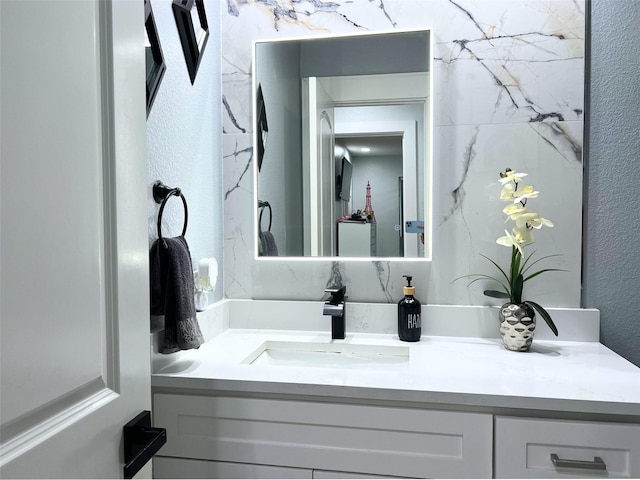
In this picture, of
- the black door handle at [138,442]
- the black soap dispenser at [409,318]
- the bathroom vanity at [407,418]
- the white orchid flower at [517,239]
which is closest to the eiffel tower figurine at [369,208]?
the black soap dispenser at [409,318]

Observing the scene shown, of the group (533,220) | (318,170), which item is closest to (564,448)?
(533,220)

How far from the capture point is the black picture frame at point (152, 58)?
1.11 meters

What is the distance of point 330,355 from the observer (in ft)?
4.65

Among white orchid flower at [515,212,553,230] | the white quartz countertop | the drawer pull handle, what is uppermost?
white orchid flower at [515,212,553,230]

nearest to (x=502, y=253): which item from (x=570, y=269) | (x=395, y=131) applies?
(x=570, y=269)

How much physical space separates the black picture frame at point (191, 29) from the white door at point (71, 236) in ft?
1.96

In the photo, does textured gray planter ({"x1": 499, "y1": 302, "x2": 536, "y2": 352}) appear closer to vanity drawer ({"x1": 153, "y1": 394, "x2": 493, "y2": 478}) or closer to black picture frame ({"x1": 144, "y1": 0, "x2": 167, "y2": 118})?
vanity drawer ({"x1": 153, "y1": 394, "x2": 493, "y2": 478})

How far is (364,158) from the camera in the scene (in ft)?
4.99

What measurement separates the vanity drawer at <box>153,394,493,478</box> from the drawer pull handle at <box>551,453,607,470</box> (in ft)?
0.45

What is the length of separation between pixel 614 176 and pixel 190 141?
1343mm

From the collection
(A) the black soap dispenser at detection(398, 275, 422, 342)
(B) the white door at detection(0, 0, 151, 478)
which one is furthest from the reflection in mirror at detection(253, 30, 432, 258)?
(B) the white door at detection(0, 0, 151, 478)

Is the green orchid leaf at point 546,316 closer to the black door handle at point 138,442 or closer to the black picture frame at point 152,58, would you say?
the black door handle at point 138,442

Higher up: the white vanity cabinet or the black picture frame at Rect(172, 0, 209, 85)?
the black picture frame at Rect(172, 0, 209, 85)

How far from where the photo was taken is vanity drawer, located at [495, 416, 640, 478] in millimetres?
938
